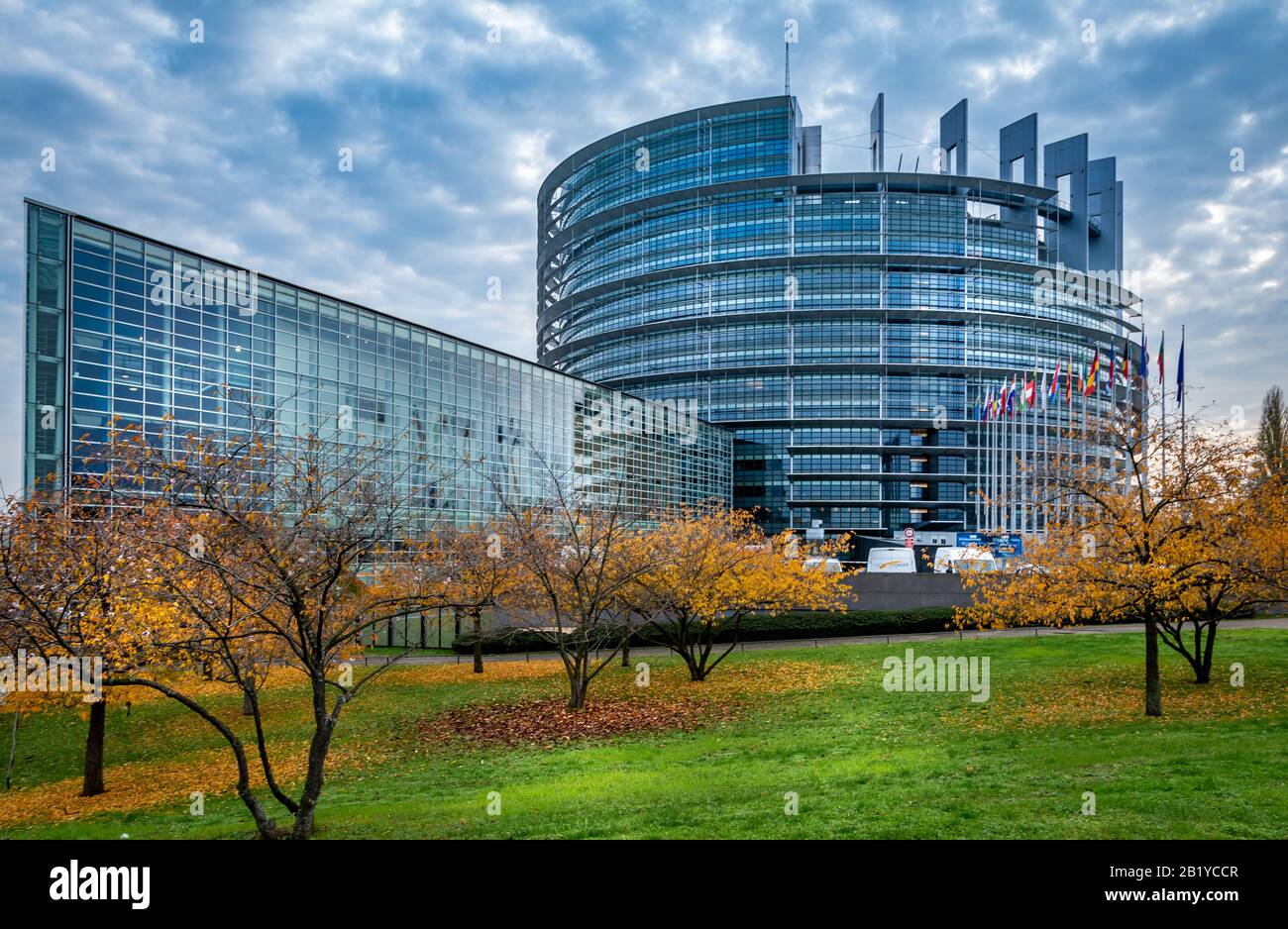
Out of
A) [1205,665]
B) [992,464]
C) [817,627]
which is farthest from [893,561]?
[992,464]

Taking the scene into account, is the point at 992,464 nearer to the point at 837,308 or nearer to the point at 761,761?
the point at 837,308

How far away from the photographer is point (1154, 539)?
1611 centimetres

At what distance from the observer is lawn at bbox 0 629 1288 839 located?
9742mm

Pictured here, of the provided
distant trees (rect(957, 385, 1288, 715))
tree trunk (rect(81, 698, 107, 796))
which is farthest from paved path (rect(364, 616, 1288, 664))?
tree trunk (rect(81, 698, 107, 796))

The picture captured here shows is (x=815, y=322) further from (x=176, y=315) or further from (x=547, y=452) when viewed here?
(x=176, y=315)

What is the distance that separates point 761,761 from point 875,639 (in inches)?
874

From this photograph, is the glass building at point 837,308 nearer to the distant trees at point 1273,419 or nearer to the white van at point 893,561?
the distant trees at point 1273,419

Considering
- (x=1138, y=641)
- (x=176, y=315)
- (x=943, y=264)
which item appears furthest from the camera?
(x=943, y=264)

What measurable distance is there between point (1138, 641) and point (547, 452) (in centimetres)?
5255

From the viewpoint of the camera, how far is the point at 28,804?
14938 millimetres

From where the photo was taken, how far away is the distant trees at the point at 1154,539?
16.0 meters

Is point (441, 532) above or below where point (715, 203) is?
below

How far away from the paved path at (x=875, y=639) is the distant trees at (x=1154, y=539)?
14.5m
